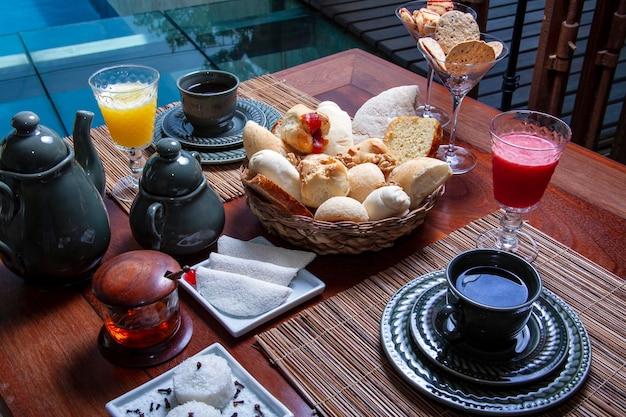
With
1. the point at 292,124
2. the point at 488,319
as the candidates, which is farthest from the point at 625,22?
the point at 488,319

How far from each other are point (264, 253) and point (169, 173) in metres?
0.18

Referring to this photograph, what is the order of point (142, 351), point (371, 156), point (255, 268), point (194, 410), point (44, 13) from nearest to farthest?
point (194, 410) → point (142, 351) → point (255, 268) → point (371, 156) → point (44, 13)

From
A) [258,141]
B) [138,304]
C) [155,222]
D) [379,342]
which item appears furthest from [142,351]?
[258,141]

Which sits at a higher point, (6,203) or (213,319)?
(6,203)

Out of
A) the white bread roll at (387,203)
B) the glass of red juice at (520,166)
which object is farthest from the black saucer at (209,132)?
the glass of red juice at (520,166)

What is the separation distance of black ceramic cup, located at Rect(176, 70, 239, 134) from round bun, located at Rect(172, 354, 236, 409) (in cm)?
60

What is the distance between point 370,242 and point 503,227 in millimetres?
233

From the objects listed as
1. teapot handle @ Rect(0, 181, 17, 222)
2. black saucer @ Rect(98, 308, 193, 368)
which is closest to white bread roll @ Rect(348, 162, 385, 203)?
black saucer @ Rect(98, 308, 193, 368)

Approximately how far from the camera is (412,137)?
105 cm

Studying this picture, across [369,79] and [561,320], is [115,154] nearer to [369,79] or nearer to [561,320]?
[369,79]

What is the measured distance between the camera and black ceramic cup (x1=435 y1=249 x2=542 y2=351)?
0.65 meters

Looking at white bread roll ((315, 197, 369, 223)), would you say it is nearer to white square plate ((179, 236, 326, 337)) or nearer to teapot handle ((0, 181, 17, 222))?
white square plate ((179, 236, 326, 337))

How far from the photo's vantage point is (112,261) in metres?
0.73

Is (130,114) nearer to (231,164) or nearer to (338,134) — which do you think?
(231,164)
